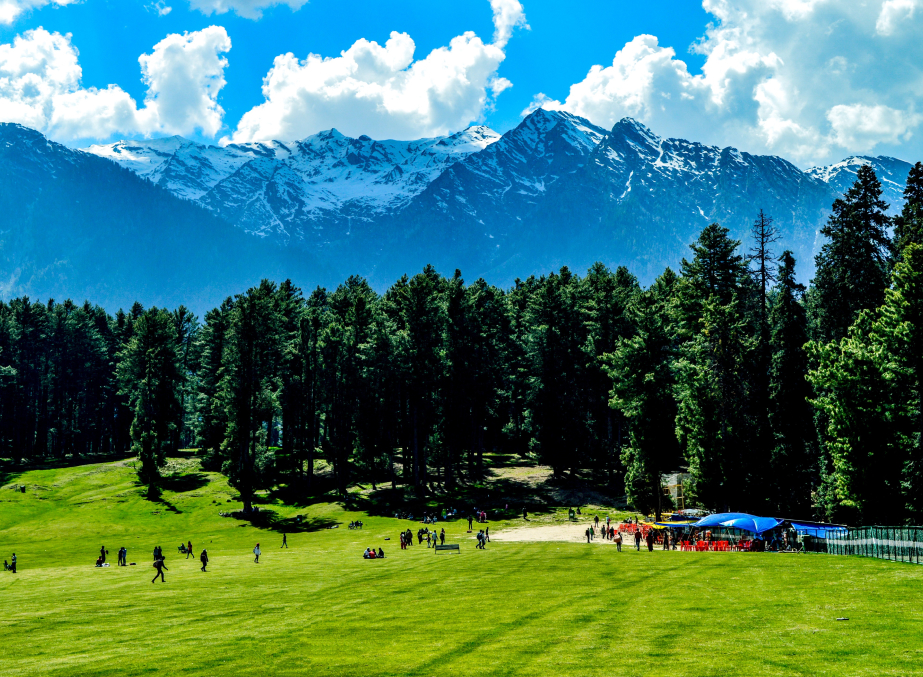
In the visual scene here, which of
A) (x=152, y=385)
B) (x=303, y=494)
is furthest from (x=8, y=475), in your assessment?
(x=303, y=494)

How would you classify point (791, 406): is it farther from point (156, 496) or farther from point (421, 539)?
point (156, 496)

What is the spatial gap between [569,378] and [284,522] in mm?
36686

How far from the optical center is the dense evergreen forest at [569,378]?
148ft

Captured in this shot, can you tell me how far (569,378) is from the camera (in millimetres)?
84188

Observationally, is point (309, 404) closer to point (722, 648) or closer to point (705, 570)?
point (705, 570)

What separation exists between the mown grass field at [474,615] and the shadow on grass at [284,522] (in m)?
15.2

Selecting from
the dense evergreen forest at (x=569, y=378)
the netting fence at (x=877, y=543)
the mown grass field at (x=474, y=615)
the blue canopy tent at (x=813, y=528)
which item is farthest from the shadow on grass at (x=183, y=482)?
the netting fence at (x=877, y=543)

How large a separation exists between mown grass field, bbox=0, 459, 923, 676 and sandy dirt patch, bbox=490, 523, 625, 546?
411 centimetres

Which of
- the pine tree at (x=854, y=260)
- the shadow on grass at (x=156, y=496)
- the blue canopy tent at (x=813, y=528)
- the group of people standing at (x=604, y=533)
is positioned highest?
the pine tree at (x=854, y=260)

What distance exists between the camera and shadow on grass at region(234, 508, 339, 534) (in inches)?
2655

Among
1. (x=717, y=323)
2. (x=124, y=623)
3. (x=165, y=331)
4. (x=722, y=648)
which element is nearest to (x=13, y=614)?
(x=124, y=623)

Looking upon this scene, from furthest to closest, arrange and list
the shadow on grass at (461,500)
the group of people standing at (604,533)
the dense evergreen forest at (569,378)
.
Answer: the shadow on grass at (461,500), the group of people standing at (604,533), the dense evergreen forest at (569,378)

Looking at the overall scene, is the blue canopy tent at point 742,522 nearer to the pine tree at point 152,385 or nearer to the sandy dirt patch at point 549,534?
the sandy dirt patch at point 549,534

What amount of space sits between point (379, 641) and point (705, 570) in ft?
67.0
